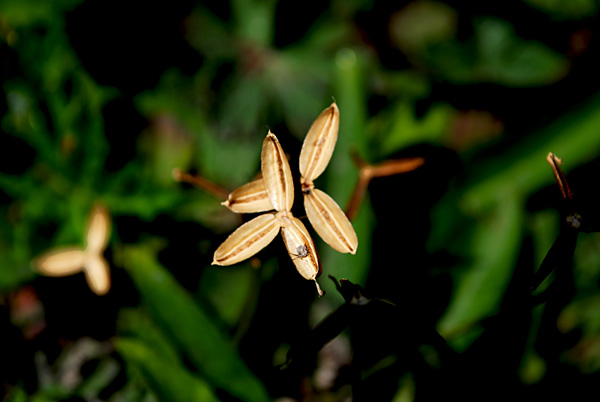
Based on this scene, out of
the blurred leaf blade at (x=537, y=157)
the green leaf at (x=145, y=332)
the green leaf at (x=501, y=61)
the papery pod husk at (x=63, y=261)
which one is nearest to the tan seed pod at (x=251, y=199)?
the green leaf at (x=145, y=332)

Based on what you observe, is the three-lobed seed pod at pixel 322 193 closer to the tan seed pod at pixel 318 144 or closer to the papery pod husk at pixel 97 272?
the tan seed pod at pixel 318 144

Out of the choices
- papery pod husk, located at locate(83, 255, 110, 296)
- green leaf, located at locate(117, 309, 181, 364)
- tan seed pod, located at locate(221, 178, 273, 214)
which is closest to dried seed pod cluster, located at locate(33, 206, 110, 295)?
papery pod husk, located at locate(83, 255, 110, 296)

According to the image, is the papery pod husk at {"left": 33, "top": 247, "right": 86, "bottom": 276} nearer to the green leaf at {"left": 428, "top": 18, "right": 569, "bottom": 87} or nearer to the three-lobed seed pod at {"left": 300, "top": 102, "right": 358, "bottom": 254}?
the three-lobed seed pod at {"left": 300, "top": 102, "right": 358, "bottom": 254}

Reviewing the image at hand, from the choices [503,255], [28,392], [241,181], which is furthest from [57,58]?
[503,255]

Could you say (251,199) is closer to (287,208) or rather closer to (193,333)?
(287,208)

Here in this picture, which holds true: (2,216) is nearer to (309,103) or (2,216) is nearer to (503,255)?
(309,103)

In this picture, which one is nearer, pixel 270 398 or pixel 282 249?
pixel 282 249
